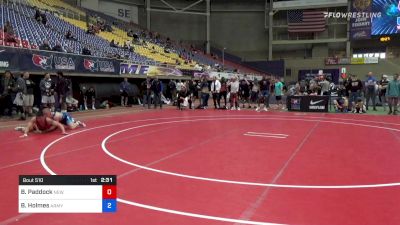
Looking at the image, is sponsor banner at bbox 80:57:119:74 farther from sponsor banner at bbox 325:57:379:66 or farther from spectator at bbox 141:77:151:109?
sponsor banner at bbox 325:57:379:66

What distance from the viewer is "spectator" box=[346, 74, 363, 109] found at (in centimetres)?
1959

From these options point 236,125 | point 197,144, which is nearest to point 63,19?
point 236,125

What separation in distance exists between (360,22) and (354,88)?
28849 millimetres

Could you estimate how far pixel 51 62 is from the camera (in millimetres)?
17781

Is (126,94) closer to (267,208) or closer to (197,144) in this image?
(197,144)

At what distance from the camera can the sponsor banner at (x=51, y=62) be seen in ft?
51.8

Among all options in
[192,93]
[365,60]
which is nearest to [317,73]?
[365,60]

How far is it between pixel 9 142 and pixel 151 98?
13.5 m

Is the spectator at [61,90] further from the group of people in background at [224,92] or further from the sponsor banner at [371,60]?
the sponsor banner at [371,60]

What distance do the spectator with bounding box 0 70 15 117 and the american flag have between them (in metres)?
38.7

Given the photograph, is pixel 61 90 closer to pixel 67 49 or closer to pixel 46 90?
pixel 46 90

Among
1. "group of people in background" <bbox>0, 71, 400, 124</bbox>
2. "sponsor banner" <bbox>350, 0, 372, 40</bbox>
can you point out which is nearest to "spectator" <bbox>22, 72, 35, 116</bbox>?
"group of people in background" <bbox>0, 71, 400, 124</bbox>
